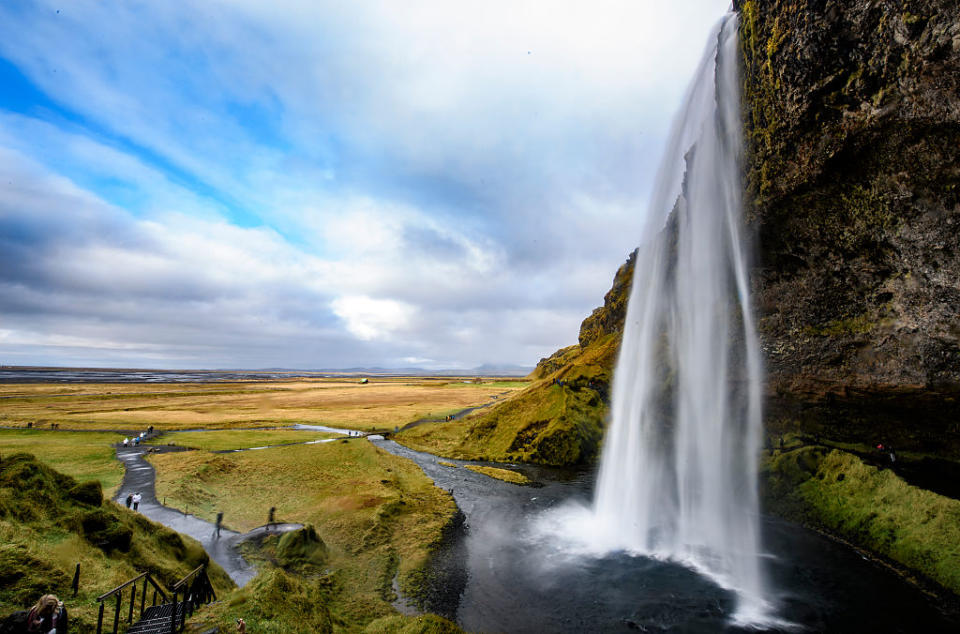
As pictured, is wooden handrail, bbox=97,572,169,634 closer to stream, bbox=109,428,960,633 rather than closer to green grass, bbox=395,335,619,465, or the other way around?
stream, bbox=109,428,960,633

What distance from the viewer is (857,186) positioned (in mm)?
18844

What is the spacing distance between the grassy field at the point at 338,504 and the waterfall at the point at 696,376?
473 inches

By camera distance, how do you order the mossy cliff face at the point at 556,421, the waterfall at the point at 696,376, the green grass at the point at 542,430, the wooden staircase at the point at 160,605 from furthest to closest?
the green grass at the point at 542,430
the mossy cliff face at the point at 556,421
the waterfall at the point at 696,376
the wooden staircase at the point at 160,605

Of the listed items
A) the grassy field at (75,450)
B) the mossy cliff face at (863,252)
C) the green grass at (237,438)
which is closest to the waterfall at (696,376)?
the mossy cliff face at (863,252)

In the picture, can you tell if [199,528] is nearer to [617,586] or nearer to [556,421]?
[617,586]

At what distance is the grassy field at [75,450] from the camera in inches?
1259

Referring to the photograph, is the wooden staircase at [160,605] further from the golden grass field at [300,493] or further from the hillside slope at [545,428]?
the hillside slope at [545,428]

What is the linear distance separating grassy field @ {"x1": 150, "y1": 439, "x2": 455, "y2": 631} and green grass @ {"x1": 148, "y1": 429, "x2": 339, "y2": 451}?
21.9 ft

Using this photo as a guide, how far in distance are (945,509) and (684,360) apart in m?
14.3

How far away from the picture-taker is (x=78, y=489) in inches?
559

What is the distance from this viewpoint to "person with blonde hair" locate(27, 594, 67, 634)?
8047mm

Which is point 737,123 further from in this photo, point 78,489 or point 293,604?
point 78,489

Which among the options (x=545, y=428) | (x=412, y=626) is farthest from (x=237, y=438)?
(x=412, y=626)

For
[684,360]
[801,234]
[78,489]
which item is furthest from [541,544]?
[801,234]
